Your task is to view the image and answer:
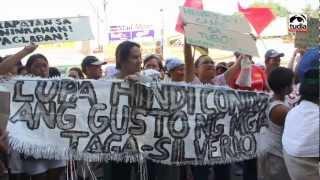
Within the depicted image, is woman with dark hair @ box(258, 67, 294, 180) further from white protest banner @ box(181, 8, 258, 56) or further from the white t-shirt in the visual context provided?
the white t-shirt

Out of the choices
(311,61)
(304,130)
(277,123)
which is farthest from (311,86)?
(277,123)

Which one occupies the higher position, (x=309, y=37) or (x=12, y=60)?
(x=309, y=37)

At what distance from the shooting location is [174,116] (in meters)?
4.88

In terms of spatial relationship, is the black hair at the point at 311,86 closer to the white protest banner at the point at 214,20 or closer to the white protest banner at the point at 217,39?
the white protest banner at the point at 217,39

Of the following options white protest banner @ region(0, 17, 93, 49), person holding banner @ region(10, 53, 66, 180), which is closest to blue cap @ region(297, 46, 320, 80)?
white protest banner @ region(0, 17, 93, 49)

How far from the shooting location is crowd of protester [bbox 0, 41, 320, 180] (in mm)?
3682

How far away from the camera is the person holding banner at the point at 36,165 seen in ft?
16.0

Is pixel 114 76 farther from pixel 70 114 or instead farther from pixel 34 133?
pixel 34 133

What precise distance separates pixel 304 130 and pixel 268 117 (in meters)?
1.22

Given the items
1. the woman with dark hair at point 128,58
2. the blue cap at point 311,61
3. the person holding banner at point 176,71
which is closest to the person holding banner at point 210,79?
the person holding banner at point 176,71

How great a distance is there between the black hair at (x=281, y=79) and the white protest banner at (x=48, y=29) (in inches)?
65.2

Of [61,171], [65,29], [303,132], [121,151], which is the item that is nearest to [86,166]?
[61,171]

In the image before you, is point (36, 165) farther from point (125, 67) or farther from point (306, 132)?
point (306, 132)

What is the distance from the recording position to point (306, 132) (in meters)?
3.58
